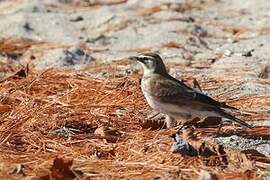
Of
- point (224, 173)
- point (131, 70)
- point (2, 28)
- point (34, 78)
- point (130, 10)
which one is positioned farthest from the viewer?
point (130, 10)

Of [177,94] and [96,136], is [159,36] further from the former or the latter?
[96,136]

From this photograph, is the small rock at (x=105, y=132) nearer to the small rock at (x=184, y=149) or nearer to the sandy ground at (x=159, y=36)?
the small rock at (x=184, y=149)

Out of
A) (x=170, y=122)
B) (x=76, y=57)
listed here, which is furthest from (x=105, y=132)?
(x=76, y=57)

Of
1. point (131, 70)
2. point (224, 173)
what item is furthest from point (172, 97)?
point (131, 70)

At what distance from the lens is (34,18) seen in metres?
11.2

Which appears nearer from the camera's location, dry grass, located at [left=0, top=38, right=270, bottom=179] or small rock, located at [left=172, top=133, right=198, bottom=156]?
dry grass, located at [left=0, top=38, right=270, bottom=179]

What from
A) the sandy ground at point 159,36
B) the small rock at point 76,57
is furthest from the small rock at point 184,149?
the small rock at point 76,57

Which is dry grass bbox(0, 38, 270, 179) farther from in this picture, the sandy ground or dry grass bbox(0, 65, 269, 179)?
the sandy ground

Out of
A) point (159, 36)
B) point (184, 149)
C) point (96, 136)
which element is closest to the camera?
point (184, 149)

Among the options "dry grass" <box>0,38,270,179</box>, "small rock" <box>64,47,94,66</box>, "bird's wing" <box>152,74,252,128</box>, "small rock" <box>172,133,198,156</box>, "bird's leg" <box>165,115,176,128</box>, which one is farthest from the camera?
"small rock" <box>64,47,94,66</box>

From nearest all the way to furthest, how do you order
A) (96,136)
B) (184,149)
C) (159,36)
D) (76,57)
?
(184,149)
(96,136)
(76,57)
(159,36)

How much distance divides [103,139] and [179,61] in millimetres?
3497

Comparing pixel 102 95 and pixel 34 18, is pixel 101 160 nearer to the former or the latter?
pixel 102 95

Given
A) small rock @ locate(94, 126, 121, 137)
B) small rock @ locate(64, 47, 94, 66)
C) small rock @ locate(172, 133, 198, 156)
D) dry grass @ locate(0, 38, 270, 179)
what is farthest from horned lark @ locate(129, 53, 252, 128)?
small rock @ locate(64, 47, 94, 66)
